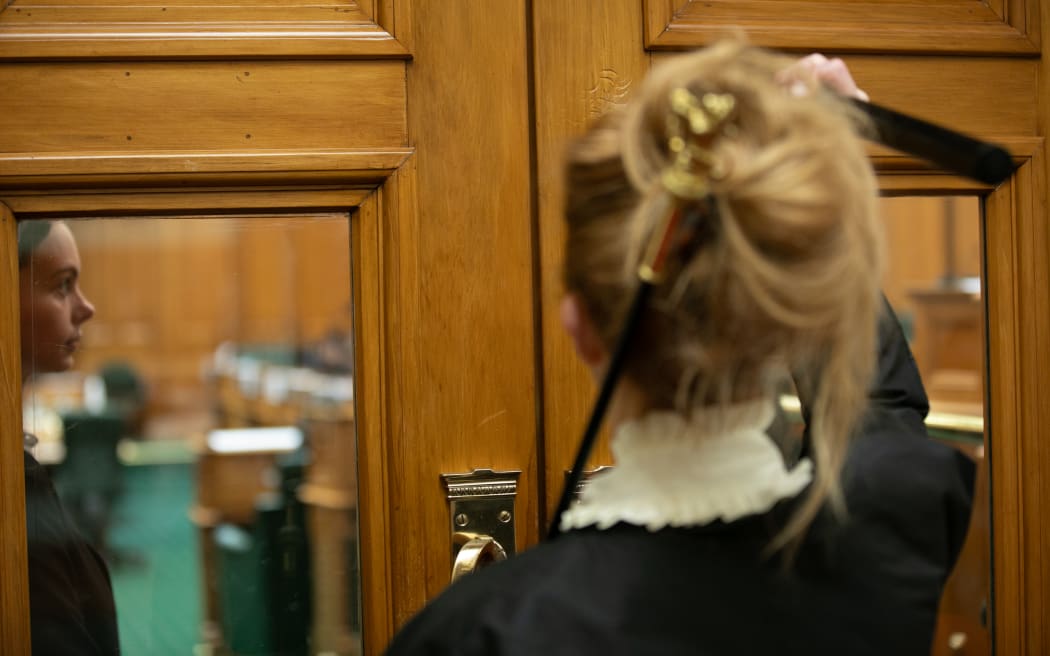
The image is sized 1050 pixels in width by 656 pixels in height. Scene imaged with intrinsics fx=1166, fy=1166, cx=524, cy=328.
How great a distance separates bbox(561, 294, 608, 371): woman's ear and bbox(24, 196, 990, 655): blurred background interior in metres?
0.49

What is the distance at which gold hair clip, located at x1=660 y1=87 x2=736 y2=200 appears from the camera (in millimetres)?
664

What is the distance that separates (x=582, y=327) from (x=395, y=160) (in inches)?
19.2

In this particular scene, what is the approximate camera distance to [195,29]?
1164 mm

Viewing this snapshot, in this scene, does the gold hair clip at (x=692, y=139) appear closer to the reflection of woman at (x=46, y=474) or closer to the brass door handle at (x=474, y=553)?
the brass door handle at (x=474, y=553)

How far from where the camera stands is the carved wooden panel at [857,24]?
1242 millimetres

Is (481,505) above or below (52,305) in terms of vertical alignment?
below

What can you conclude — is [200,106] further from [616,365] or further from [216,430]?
[616,365]

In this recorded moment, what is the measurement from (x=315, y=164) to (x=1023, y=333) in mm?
801

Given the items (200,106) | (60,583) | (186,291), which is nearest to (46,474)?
(60,583)

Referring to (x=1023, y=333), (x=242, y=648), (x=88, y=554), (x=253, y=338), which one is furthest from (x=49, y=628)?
(x=1023, y=333)

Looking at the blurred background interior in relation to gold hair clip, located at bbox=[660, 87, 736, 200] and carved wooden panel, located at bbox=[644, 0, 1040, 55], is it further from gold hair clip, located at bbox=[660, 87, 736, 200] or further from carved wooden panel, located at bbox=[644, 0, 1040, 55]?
gold hair clip, located at bbox=[660, 87, 736, 200]

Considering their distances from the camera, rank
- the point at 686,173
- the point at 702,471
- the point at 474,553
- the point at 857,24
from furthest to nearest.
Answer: the point at 857,24 < the point at 474,553 < the point at 702,471 < the point at 686,173

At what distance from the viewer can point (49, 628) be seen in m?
1.17

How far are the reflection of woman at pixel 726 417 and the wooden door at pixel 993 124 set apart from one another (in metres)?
0.47
